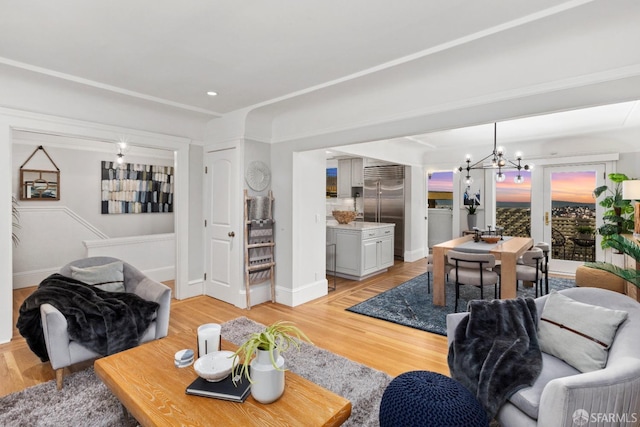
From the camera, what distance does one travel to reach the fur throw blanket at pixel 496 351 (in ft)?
5.64

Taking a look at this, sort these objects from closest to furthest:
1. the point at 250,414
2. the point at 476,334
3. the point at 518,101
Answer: the point at 250,414, the point at 476,334, the point at 518,101

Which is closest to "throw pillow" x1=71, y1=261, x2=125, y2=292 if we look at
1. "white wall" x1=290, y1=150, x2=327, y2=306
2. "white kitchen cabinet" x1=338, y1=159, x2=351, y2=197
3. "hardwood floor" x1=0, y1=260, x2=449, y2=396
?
"hardwood floor" x1=0, y1=260, x2=449, y2=396

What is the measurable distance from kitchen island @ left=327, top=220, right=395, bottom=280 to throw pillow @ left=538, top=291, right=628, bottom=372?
11.7ft

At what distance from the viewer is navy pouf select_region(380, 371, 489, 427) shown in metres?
1.52

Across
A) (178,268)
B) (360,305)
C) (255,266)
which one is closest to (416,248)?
(360,305)

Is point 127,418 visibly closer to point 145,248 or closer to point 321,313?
point 321,313

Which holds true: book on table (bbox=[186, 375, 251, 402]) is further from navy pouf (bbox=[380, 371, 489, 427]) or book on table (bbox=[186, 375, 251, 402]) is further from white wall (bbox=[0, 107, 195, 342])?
white wall (bbox=[0, 107, 195, 342])

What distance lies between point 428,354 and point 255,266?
2.32 metres

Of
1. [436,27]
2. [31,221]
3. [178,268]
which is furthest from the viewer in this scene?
[31,221]

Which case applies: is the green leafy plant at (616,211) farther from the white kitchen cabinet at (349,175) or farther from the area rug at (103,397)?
the area rug at (103,397)

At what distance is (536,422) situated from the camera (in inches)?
60.8

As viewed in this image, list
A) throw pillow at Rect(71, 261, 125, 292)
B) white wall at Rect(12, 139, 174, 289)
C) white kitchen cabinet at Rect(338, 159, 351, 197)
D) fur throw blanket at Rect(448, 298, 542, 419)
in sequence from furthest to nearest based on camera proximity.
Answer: white kitchen cabinet at Rect(338, 159, 351, 197) → white wall at Rect(12, 139, 174, 289) → throw pillow at Rect(71, 261, 125, 292) → fur throw blanket at Rect(448, 298, 542, 419)

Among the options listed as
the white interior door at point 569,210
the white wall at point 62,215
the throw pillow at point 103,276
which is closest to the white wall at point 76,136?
the throw pillow at point 103,276

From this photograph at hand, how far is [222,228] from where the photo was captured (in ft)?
14.8
